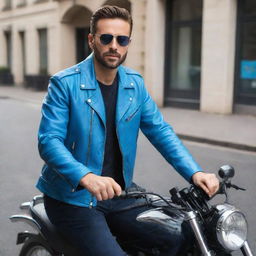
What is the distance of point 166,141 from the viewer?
262cm

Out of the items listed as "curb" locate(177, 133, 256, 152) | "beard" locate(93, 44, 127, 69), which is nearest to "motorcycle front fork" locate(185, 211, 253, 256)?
"beard" locate(93, 44, 127, 69)

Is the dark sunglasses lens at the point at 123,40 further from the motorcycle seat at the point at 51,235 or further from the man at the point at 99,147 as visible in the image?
the motorcycle seat at the point at 51,235

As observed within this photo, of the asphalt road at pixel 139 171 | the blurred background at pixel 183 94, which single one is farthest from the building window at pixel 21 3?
the asphalt road at pixel 139 171

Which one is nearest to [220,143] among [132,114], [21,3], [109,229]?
[132,114]

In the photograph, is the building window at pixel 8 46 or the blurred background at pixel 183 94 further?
the building window at pixel 8 46

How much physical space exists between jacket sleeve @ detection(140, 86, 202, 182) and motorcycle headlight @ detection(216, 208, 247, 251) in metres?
0.42

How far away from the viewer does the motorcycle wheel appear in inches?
108

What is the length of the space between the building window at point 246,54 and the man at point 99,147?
11.5 metres

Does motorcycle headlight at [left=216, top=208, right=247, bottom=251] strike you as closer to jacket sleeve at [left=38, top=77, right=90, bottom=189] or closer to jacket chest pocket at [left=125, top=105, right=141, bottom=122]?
jacket sleeve at [left=38, top=77, right=90, bottom=189]

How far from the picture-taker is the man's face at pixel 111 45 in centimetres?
241

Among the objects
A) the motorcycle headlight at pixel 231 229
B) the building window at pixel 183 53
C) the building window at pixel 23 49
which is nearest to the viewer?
the motorcycle headlight at pixel 231 229

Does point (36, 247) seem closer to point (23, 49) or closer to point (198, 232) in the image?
point (198, 232)

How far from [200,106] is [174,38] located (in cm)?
275

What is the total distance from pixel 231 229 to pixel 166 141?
0.71 m
